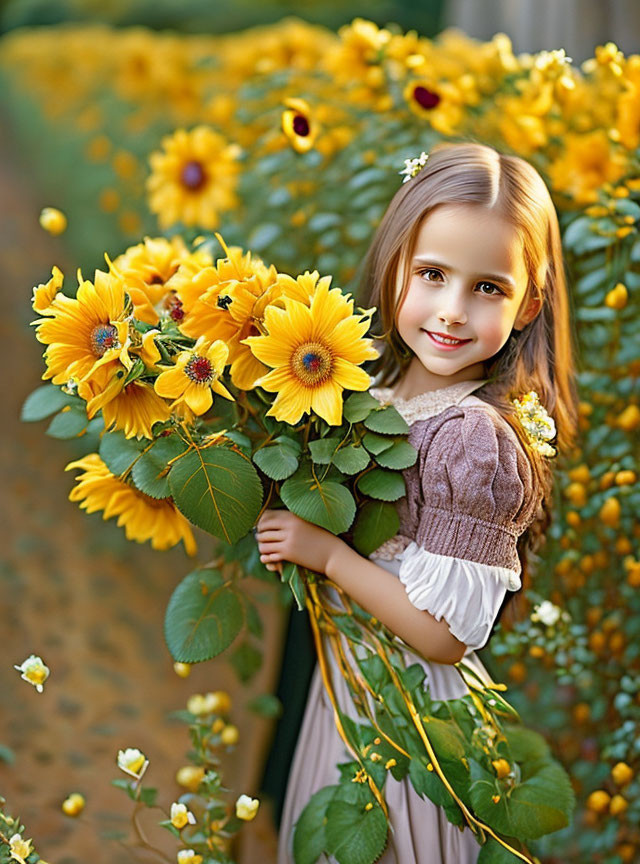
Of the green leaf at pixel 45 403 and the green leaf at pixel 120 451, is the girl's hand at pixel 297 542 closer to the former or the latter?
the green leaf at pixel 120 451

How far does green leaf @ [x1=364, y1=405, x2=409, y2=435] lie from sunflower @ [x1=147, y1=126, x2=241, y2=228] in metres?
0.61

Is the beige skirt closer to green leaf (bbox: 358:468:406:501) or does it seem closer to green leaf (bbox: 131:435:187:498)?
green leaf (bbox: 358:468:406:501)

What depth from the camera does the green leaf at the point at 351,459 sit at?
0.80 meters

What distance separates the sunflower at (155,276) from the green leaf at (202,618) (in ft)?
0.86

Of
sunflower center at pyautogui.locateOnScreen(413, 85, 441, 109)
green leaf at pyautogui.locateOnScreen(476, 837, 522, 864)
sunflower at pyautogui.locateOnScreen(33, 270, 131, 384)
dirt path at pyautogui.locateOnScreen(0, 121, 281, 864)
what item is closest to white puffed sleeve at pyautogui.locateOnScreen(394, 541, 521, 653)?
green leaf at pyautogui.locateOnScreen(476, 837, 522, 864)

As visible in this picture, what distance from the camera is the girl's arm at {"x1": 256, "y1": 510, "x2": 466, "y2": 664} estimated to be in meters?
0.81

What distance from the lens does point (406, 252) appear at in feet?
2.83

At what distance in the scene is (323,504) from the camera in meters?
0.80

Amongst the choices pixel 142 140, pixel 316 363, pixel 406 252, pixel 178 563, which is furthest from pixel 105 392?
pixel 142 140

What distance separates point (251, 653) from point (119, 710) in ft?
2.30

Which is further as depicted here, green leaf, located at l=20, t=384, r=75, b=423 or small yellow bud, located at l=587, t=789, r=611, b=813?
small yellow bud, located at l=587, t=789, r=611, b=813

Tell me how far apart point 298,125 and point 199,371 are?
514mm

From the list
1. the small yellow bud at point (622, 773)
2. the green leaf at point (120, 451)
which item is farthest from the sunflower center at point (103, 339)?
the small yellow bud at point (622, 773)

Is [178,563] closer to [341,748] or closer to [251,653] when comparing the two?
[251,653]
